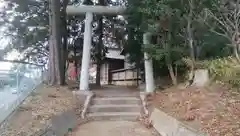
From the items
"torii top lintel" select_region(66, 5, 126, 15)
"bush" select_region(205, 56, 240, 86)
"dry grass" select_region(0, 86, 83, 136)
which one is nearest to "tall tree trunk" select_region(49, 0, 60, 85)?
"torii top lintel" select_region(66, 5, 126, 15)

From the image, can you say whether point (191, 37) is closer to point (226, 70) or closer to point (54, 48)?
point (226, 70)

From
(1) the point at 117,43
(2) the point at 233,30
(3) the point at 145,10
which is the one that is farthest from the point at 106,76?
(2) the point at 233,30

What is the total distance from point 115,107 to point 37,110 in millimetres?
2515

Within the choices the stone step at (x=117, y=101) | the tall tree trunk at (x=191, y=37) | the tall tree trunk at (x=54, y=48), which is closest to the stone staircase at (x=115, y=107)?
the stone step at (x=117, y=101)

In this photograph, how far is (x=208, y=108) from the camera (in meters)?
6.74

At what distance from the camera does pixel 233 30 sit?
29.0 ft

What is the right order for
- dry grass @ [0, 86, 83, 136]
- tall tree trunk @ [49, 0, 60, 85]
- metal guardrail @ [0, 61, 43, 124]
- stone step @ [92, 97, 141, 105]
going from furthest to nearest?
tall tree trunk @ [49, 0, 60, 85]
stone step @ [92, 97, 141, 105]
metal guardrail @ [0, 61, 43, 124]
dry grass @ [0, 86, 83, 136]

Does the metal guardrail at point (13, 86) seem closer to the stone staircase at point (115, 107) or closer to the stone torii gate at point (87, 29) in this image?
the stone staircase at point (115, 107)

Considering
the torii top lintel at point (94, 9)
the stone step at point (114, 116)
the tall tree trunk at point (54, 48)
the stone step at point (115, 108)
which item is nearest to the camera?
the stone step at point (114, 116)

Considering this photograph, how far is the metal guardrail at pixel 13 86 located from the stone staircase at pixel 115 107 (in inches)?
75.6

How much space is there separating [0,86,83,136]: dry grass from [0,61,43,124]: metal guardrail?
183 mm

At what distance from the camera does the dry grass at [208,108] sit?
18.9 feet

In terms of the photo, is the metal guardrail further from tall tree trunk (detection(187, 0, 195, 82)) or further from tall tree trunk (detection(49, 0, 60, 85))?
tall tree trunk (detection(187, 0, 195, 82))

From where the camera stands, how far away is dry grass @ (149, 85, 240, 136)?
5746 mm
